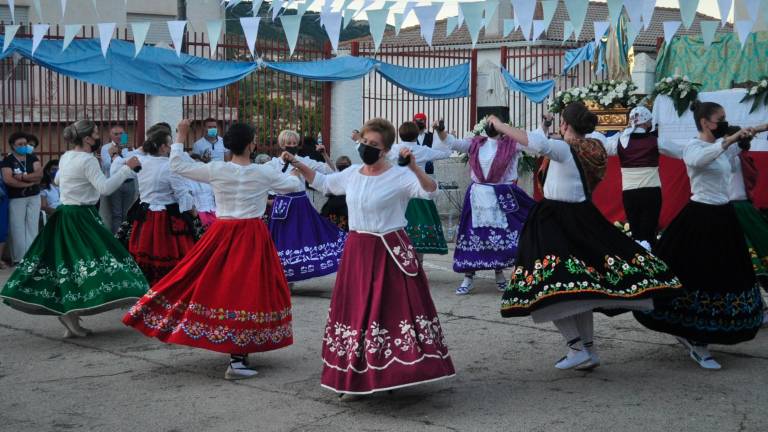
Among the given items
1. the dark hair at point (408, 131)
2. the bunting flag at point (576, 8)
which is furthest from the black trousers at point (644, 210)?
the dark hair at point (408, 131)

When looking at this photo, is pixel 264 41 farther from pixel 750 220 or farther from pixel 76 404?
pixel 76 404

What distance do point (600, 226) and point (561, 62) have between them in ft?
41.8

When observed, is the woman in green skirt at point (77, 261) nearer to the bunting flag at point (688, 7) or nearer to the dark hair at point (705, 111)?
the dark hair at point (705, 111)

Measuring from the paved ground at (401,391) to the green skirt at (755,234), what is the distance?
1.75 feet

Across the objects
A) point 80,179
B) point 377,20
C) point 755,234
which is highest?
point 377,20

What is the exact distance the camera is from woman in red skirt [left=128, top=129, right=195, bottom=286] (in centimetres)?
856

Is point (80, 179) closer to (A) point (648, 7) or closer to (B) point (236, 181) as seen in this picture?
(B) point (236, 181)

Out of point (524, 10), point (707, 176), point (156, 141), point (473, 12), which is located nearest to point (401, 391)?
point (707, 176)

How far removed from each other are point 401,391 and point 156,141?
352cm

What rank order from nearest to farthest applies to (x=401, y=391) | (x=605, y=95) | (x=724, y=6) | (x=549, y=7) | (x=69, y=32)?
(x=401, y=391) < (x=724, y=6) < (x=549, y=7) < (x=69, y=32) < (x=605, y=95)

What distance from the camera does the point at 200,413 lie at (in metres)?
5.61

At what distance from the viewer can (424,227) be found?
10.8m

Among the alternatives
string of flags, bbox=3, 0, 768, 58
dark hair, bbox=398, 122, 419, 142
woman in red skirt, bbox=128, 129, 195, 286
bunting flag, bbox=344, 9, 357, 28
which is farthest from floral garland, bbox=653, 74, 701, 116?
woman in red skirt, bbox=128, 129, 195, 286

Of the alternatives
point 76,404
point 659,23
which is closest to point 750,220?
point 76,404
